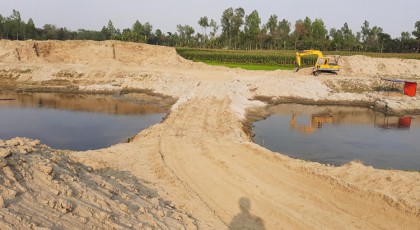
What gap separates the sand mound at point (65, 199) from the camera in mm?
6047

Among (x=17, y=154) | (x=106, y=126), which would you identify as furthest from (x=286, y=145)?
(x=17, y=154)

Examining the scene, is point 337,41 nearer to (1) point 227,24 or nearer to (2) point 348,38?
(2) point 348,38

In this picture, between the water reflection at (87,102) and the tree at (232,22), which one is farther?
the tree at (232,22)

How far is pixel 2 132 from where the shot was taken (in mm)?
18578

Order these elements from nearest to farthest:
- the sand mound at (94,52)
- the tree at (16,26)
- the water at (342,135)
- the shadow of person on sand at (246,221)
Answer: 1. the shadow of person on sand at (246,221)
2. the water at (342,135)
3. the sand mound at (94,52)
4. the tree at (16,26)

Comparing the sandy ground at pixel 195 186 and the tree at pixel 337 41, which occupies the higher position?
the tree at pixel 337 41

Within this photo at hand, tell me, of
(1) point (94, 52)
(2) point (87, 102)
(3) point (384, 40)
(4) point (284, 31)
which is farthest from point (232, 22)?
(2) point (87, 102)

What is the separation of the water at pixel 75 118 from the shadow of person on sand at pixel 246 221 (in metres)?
9.47

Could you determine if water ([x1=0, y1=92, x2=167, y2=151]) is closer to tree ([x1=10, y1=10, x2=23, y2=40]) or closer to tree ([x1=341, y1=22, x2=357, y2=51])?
tree ([x1=10, y1=10, x2=23, y2=40])

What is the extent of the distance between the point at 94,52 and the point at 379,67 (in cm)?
3017

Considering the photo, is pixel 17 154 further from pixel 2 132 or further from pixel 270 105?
pixel 270 105

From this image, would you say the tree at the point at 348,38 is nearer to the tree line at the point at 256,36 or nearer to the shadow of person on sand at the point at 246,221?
the tree line at the point at 256,36

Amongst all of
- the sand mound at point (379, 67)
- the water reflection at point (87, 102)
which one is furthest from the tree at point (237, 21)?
the water reflection at point (87, 102)

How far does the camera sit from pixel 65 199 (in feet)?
22.5
